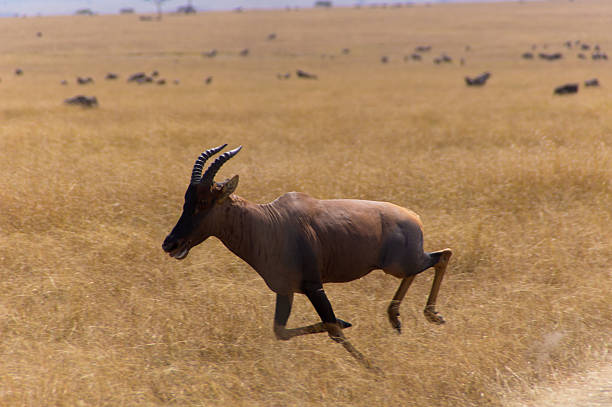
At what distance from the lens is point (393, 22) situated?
275 feet

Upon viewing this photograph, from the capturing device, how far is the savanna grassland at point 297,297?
4.63 meters

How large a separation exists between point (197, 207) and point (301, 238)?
918 mm

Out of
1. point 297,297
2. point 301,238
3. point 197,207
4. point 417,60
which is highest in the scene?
point 197,207

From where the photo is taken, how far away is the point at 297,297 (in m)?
6.04

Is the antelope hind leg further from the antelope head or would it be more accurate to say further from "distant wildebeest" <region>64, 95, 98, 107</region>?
"distant wildebeest" <region>64, 95, 98, 107</region>

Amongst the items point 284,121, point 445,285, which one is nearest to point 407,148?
point 284,121

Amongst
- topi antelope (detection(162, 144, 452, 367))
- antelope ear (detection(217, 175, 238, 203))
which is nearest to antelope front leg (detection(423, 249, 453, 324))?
topi antelope (detection(162, 144, 452, 367))

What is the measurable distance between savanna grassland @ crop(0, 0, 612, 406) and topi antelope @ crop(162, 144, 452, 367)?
0.67 meters

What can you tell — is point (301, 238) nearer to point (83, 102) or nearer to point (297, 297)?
point (297, 297)

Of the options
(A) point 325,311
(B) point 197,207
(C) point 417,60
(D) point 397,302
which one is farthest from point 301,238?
(C) point 417,60

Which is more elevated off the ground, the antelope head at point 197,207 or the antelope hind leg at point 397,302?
the antelope head at point 197,207

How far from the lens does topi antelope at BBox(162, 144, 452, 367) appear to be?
4.48 meters

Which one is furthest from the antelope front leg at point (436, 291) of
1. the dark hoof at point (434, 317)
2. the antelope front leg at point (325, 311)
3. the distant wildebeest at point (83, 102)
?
the distant wildebeest at point (83, 102)

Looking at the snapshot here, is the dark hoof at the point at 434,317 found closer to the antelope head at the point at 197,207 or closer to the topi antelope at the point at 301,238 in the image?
the topi antelope at the point at 301,238
